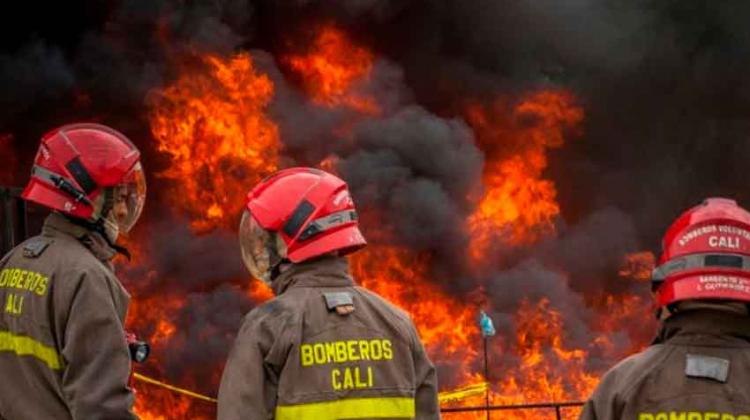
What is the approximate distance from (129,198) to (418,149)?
19775mm

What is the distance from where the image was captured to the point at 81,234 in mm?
3908

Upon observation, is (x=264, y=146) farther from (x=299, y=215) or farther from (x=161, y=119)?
(x=299, y=215)

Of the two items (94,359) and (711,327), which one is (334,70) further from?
(711,327)

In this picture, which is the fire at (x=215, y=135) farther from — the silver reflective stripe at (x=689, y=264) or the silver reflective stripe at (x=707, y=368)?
the silver reflective stripe at (x=707, y=368)

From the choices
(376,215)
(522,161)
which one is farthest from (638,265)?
(376,215)

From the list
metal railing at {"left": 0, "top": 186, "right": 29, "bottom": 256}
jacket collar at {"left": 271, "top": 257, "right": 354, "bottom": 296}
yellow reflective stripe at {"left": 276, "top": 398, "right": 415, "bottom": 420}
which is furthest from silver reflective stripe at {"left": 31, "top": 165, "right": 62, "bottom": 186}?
metal railing at {"left": 0, "top": 186, "right": 29, "bottom": 256}

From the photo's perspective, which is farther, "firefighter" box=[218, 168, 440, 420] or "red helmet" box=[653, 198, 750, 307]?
"firefighter" box=[218, 168, 440, 420]

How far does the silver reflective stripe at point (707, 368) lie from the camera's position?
2961mm

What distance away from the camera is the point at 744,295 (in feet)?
9.83

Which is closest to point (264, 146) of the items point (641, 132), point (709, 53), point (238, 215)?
point (238, 215)

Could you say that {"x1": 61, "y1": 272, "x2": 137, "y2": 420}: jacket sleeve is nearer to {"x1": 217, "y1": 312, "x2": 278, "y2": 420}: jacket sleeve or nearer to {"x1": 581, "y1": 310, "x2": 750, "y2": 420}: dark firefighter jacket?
{"x1": 217, "y1": 312, "x2": 278, "y2": 420}: jacket sleeve

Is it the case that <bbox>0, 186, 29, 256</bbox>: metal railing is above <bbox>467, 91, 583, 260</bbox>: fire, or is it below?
below

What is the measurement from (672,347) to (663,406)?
0.18 meters

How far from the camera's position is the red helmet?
118 inches
